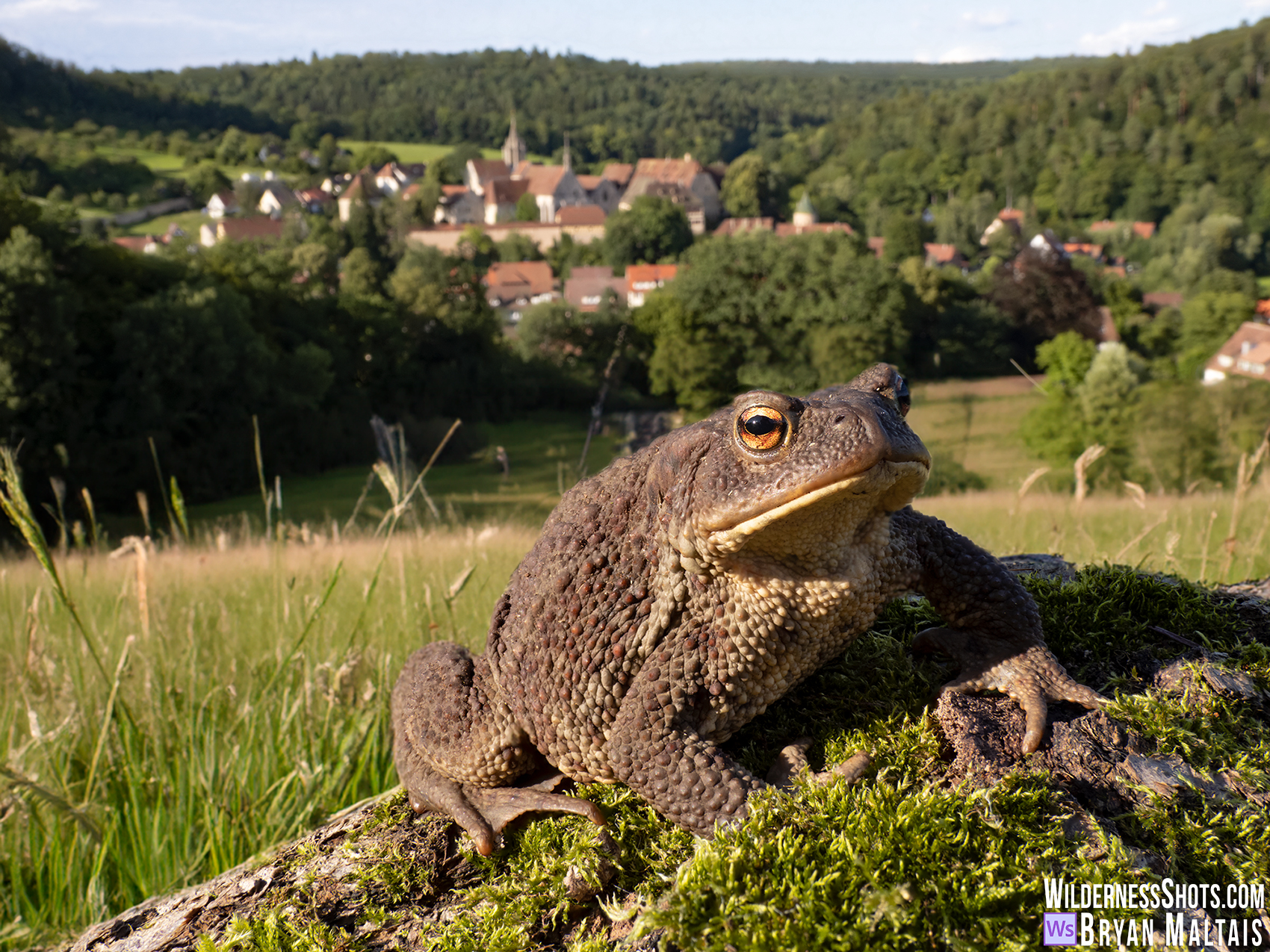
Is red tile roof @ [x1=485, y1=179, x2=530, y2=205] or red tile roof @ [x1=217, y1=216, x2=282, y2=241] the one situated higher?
red tile roof @ [x1=485, y1=179, x2=530, y2=205]

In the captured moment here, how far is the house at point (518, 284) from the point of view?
3705 inches

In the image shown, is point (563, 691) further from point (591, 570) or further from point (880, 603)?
point (880, 603)

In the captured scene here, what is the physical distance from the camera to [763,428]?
7.48ft

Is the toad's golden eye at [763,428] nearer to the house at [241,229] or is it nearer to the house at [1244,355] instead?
the house at [1244,355]

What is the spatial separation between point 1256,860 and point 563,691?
6.35 ft

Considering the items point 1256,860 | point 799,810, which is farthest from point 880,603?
point 1256,860

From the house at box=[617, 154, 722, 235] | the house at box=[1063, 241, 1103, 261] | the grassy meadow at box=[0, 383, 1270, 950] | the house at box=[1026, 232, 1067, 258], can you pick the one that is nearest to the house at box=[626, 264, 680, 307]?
the house at box=[1026, 232, 1067, 258]

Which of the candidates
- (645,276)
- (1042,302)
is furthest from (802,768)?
(645,276)

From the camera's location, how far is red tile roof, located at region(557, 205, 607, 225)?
5108 inches

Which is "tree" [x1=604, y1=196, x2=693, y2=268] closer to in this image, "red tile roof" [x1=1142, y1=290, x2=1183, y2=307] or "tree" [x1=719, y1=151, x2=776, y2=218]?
"tree" [x1=719, y1=151, x2=776, y2=218]

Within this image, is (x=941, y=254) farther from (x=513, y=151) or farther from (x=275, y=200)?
(x=513, y=151)

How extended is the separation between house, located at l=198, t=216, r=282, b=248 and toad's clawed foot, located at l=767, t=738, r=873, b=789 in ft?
328

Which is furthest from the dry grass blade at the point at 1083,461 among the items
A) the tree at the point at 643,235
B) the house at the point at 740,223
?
the house at the point at 740,223

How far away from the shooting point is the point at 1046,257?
75.2 m
